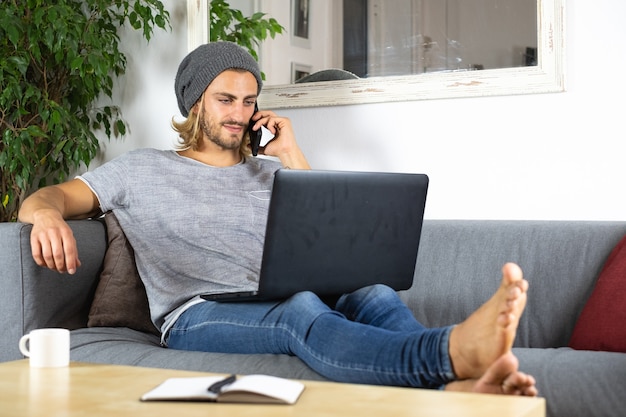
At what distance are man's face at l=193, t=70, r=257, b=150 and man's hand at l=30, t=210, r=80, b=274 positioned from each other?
1.96ft

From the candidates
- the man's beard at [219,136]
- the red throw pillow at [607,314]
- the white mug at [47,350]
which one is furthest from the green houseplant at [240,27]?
the white mug at [47,350]

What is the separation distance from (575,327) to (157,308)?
1.07 meters

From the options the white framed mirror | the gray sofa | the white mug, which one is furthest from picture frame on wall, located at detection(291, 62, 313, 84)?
the white mug

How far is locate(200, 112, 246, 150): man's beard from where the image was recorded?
2.61 meters

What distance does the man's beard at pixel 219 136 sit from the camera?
2.61 m

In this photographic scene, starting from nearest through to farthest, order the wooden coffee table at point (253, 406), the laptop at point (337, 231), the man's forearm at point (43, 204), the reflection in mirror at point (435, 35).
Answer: the wooden coffee table at point (253, 406) → the laptop at point (337, 231) → the man's forearm at point (43, 204) → the reflection in mirror at point (435, 35)

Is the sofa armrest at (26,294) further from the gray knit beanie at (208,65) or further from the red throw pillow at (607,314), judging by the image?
the red throw pillow at (607,314)

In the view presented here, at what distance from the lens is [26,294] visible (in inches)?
89.0

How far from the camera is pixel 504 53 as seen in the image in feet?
8.80

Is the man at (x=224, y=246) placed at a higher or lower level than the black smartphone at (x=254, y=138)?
lower

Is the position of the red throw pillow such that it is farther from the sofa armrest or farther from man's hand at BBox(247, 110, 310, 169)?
the sofa armrest

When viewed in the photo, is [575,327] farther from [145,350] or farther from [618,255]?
[145,350]

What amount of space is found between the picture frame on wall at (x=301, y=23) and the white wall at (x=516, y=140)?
23 cm

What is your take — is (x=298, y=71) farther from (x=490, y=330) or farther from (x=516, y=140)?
(x=490, y=330)
